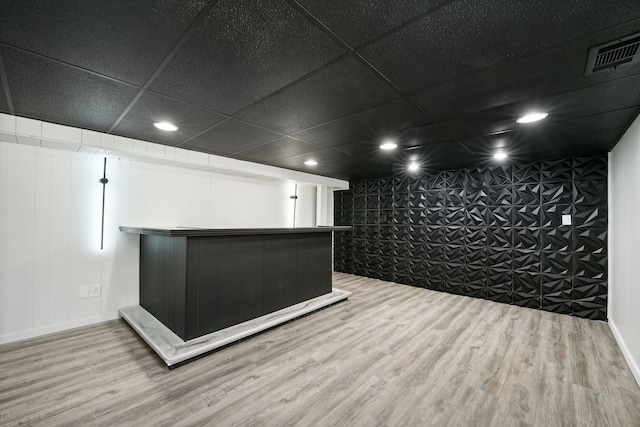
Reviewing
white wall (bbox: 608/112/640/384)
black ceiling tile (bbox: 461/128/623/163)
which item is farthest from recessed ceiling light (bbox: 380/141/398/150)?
white wall (bbox: 608/112/640/384)

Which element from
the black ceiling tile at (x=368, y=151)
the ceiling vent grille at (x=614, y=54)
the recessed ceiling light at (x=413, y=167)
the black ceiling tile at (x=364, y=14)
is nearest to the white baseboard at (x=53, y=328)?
the black ceiling tile at (x=368, y=151)

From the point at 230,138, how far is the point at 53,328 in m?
2.74

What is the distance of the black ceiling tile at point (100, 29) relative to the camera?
1.15 meters

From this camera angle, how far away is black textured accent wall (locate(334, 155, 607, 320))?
3.47 m

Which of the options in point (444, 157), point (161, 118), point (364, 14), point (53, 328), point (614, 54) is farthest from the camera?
point (444, 157)

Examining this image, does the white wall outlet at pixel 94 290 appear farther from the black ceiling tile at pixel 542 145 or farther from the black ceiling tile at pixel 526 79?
the black ceiling tile at pixel 542 145

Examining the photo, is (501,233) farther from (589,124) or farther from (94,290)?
(94,290)

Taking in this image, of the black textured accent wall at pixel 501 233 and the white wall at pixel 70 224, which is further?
the black textured accent wall at pixel 501 233

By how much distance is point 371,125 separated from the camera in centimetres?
257

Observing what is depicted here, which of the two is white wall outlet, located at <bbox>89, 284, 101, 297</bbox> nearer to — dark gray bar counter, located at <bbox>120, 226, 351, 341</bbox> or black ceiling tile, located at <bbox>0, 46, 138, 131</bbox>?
dark gray bar counter, located at <bbox>120, 226, 351, 341</bbox>

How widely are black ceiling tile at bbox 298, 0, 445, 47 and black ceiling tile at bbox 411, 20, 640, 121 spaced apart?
71cm

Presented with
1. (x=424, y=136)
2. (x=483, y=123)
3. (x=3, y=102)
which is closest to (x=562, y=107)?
(x=483, y=123)

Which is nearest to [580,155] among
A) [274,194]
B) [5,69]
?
[274,194]

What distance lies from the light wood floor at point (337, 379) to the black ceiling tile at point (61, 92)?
2.12m
